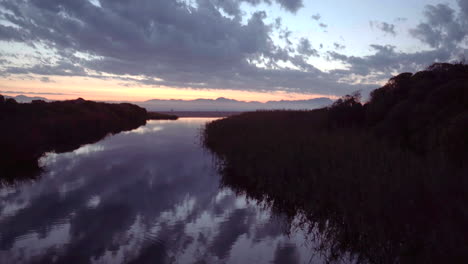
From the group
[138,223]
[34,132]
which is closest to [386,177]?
[138,223]

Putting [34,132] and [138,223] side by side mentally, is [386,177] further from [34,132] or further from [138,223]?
[34,132]

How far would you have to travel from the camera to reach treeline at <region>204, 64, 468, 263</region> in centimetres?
533

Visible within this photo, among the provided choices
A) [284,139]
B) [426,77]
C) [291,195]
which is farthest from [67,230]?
[426,77]

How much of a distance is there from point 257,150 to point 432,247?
9635mm

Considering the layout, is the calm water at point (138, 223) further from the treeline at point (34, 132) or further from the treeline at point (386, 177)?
the treeline at point (34, 132)

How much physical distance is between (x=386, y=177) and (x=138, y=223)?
6254mm

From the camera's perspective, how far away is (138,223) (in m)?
8.12

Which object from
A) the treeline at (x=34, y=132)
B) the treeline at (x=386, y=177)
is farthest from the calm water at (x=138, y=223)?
the treeline at (x=34, y=132)

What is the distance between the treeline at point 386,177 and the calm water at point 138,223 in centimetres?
84

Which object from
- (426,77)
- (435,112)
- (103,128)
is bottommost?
(103,128)

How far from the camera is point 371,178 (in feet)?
23.5

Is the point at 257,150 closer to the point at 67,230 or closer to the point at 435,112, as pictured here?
the point at 435,112

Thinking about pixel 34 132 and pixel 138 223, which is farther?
pixel 34 132

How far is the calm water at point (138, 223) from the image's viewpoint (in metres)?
6.34
